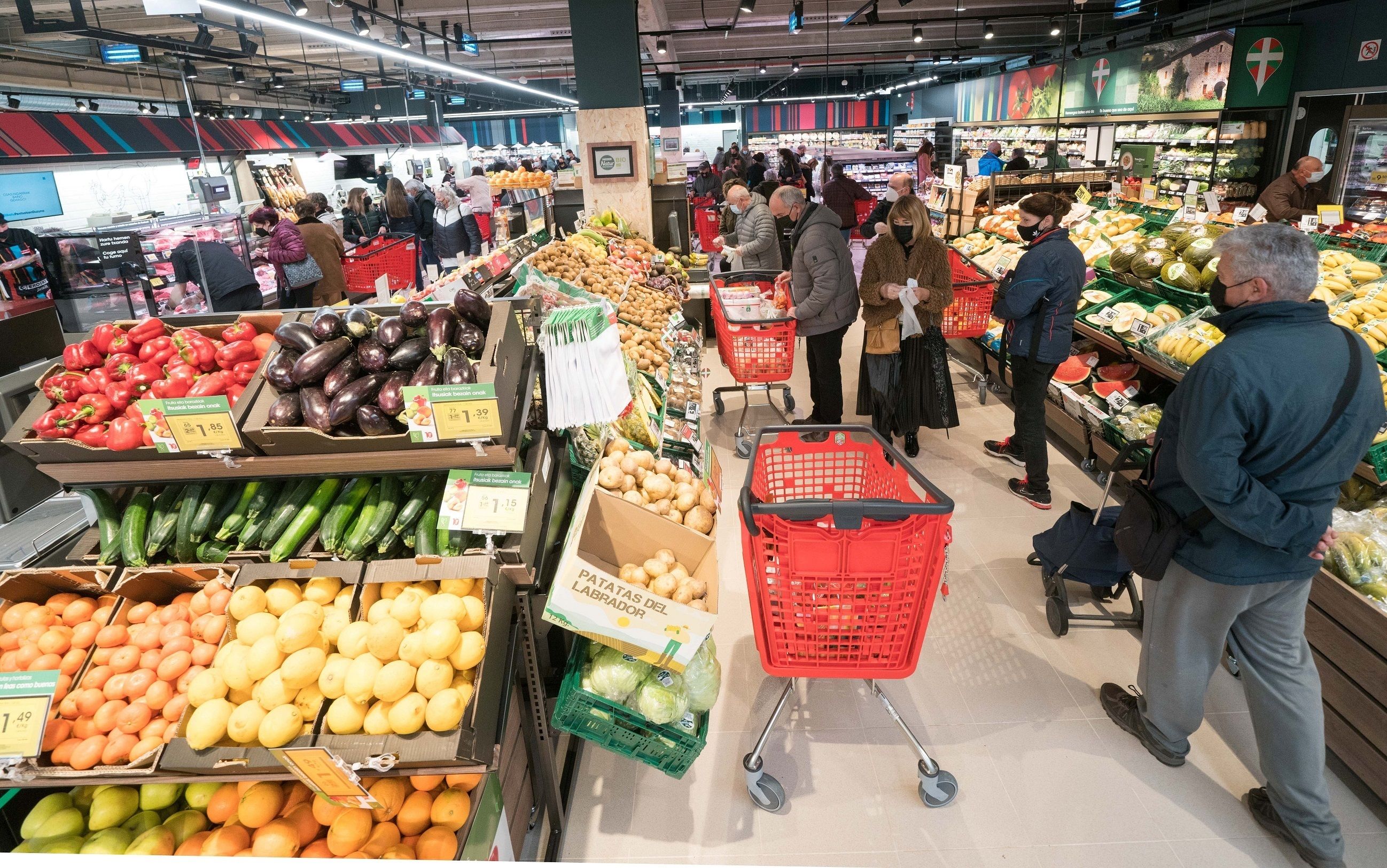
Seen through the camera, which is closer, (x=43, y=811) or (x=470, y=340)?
(x=43, y=811)

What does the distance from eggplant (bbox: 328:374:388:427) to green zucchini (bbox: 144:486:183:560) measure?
2.13 feet

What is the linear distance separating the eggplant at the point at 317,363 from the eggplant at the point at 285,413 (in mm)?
59

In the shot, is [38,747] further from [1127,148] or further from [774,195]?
[1127,148]

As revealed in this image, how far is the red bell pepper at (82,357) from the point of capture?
7.58 ft

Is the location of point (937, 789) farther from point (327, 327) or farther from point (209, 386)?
point (209, 386)

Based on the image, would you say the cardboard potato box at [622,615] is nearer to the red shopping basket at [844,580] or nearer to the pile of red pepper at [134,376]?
the red shopping basket at [844,580]

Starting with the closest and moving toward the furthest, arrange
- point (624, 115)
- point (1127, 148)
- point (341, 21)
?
point (624, 115)
point (1127, 148)
point (341, 21)

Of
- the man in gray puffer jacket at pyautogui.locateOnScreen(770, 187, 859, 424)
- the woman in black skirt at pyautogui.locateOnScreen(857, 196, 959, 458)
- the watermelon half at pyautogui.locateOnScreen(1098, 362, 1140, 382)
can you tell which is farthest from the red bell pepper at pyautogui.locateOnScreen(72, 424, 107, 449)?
the watermelon half at pyautogui.locateOnScreen(1098, 362, 1140, 382)

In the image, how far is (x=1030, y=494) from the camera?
445 centimetres

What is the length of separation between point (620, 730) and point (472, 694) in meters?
0.59

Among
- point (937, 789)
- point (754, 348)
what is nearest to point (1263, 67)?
point (754, 348)

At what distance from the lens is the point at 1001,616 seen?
11.2 ft

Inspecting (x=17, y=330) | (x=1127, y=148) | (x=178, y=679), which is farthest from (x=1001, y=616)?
(x=1127, y=148)

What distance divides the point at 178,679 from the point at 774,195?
181 inches
